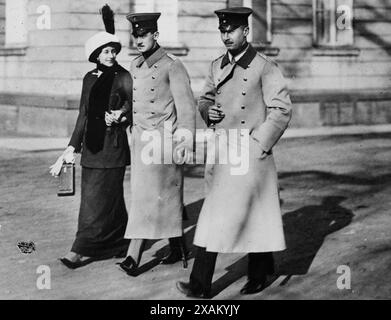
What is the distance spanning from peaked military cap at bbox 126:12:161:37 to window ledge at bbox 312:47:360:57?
13.4 m

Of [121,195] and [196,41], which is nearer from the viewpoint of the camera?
[121,195]

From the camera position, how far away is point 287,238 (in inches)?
319

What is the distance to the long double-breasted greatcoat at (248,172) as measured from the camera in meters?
6.02

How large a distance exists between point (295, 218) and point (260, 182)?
10.0 ft

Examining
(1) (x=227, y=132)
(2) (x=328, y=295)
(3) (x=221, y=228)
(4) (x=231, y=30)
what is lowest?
(2) (x=328, y=295)

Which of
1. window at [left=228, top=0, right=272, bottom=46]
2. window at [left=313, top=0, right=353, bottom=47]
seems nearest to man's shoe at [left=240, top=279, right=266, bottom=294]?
window at [left=228, top=0, right=272, bottom=46]

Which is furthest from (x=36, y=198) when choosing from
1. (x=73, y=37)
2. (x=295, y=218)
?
(x=73, y=37)

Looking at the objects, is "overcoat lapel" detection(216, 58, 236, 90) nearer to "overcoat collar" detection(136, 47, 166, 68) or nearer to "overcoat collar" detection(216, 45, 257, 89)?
"overcoat collar" detection(216, 45, 257, 89)

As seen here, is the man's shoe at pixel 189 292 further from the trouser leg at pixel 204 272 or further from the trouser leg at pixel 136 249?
the trouser leg at pixel 136 249

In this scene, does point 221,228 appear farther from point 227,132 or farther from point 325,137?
point 325,137

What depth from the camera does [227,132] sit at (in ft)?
20.2

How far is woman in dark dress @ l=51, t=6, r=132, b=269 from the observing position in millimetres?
7074

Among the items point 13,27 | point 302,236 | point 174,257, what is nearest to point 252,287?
point 174,257
